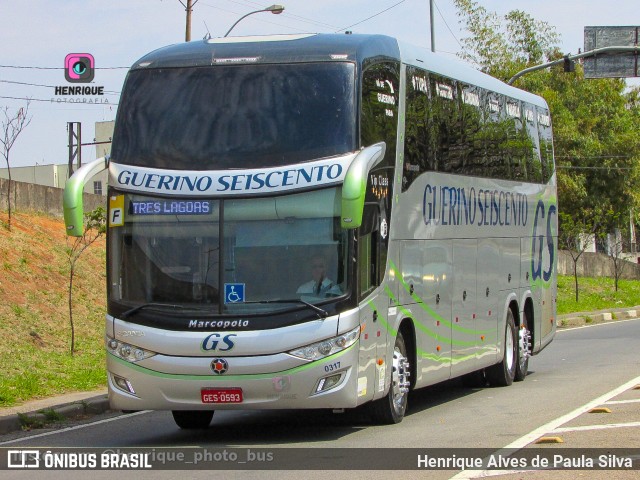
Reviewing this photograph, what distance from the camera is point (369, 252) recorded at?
11.6 m

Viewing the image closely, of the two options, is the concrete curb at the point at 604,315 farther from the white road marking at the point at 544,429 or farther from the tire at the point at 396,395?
the tire at the point at 396,395

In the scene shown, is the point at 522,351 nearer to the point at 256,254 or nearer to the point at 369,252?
the point at 369,252

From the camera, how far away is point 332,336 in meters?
10.9

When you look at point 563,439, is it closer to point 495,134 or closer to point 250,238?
point 250,238

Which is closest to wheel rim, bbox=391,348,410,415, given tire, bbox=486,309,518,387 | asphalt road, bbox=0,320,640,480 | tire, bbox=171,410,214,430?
asphalt road, bbox=0,320,640,480

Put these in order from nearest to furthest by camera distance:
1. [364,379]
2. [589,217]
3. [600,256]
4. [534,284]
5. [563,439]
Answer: [563,439], [364,379], [534,284], [589,217], [600,256]

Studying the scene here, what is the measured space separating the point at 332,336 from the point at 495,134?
655 centimetres

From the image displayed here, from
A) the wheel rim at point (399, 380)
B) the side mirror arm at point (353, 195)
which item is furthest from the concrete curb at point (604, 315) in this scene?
the side mirror arm at point (353, 195)

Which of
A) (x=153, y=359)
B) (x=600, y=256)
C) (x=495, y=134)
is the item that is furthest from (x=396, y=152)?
(x=600, y=256)

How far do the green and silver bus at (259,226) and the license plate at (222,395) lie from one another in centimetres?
1

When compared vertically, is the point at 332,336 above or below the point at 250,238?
below

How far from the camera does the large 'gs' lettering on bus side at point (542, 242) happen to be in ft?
61.8

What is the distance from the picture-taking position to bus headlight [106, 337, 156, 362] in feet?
36.6

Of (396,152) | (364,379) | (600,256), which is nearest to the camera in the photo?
(364,379)
